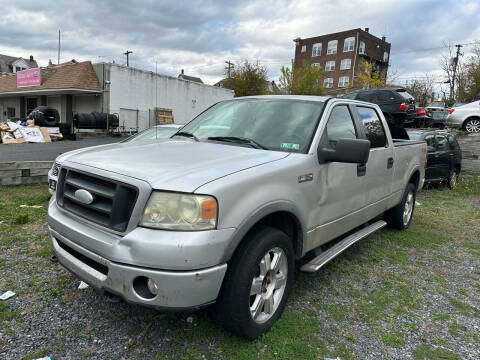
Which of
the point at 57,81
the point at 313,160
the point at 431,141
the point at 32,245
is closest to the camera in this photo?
the point at 313,160

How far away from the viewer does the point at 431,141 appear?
959 cm

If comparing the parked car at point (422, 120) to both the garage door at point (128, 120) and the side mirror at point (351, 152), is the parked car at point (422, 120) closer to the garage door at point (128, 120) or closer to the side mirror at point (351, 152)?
the side mirror at point (351, 152)

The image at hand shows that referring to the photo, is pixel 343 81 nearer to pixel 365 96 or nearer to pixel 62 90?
pixel 62 90

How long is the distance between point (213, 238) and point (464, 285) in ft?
10.7

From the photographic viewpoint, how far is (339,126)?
353cm

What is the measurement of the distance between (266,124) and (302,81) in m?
30.6

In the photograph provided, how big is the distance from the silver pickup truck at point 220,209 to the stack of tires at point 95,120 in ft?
60.1

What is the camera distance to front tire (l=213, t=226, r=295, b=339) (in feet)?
7.53

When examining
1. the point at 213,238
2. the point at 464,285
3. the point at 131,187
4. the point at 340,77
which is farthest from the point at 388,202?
the point at 340,77

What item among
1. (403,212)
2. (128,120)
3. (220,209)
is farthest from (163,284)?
(128,120)

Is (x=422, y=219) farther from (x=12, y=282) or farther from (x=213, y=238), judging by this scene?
(x=12, y=282)

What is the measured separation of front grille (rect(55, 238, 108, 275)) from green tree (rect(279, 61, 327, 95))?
102ft

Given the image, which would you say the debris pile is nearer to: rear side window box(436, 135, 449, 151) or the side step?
rear side window box(436, 135, 449, 151)

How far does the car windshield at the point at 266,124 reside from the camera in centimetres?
310
